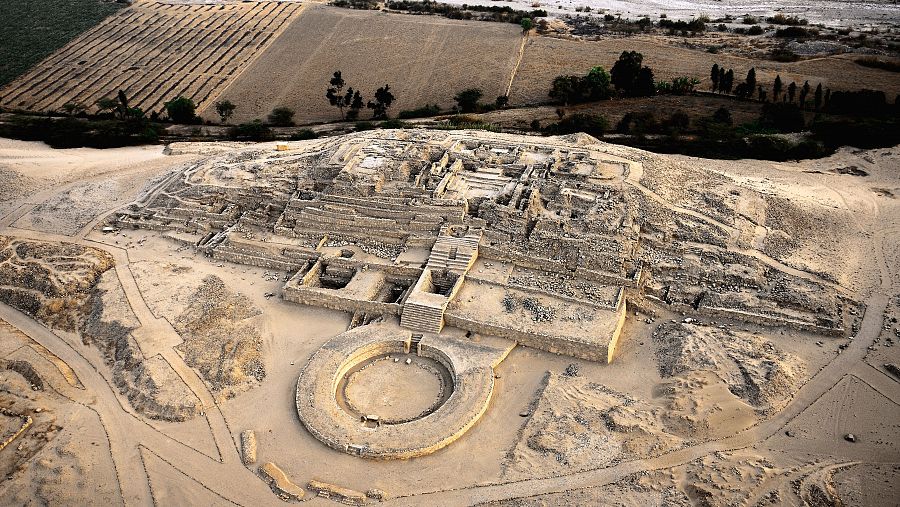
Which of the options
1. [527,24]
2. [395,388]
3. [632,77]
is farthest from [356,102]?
[395,388]

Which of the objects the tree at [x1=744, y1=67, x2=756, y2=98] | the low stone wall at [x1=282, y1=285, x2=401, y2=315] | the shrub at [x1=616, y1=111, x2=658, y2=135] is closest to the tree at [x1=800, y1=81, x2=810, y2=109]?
the tree at [x1=744, y1=67, x2=756, y2=98]

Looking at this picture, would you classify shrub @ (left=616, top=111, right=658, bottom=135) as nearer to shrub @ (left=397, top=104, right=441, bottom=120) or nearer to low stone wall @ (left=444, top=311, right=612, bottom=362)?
shrub @ (left=397, top=104, right=441, bottom=120)

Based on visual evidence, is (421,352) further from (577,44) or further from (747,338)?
(577,44)

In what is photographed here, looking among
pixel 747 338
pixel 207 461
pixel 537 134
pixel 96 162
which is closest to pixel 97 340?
pixel 207 461

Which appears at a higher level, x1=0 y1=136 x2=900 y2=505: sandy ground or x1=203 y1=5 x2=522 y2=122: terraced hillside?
x1=203 y1=5 x2=522 y2=122: terraced hillside

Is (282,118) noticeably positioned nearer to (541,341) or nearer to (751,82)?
(541,341)

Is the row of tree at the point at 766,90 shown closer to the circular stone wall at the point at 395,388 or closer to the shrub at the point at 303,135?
the shrub at the point at 303,135
